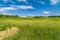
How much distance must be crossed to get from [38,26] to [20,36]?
60.7 inches

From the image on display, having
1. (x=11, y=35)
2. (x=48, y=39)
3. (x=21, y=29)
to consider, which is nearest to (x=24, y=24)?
(x=21, y=29)

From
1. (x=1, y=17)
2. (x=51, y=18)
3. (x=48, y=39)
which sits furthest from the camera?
(x=1, y=17)

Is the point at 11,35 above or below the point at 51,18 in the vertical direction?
below

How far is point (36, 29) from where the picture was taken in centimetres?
1152

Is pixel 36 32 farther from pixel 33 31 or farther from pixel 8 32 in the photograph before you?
pixel 8 32

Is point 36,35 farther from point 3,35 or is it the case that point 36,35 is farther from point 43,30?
point 3,35

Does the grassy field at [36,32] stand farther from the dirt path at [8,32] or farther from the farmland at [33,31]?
the dirt path at [8,32]

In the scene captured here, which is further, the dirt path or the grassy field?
the dirt path

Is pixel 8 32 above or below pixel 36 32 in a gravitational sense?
below

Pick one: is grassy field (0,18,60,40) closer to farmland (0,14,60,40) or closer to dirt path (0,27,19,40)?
farmland (0,14,60,40)

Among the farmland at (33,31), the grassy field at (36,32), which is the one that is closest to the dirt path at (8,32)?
the farmland at (33,31)

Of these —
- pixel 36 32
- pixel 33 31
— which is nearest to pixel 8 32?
pixel 33 31

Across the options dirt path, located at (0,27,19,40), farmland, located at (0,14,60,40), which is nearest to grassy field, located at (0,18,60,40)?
farmland, located at (0,14,60,40)

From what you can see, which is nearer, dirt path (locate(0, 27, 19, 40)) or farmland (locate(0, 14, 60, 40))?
farmland (locate(0, 14, 60, 40))
